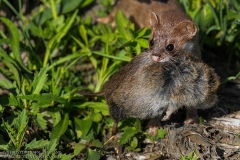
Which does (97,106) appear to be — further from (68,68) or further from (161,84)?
(161,84)

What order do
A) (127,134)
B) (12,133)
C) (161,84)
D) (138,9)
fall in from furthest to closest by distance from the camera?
(138,9) → (127,134) → (12,133) → (161,84)

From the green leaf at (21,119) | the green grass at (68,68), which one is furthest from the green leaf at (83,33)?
the green leaf at (21,119)

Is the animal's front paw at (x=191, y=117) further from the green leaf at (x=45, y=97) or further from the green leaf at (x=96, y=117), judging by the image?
the green leaf at (x=45, y=97)

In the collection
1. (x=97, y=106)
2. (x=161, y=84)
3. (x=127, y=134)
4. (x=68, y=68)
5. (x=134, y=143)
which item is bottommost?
(x=134, y=143)

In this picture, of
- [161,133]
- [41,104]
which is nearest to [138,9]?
[161,133]

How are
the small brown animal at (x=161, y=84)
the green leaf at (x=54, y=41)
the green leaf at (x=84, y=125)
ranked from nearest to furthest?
the small brown animal at (x=161, y=84) → the green leaf at (x=84, y=125) → the green leaf at (x=54, y=41)

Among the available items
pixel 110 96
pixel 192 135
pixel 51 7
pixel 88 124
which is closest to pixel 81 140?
pixel 88 124

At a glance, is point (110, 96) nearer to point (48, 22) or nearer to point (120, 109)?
point (120, 109)
